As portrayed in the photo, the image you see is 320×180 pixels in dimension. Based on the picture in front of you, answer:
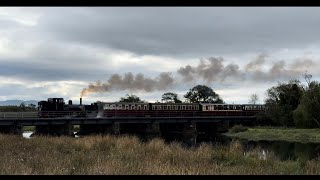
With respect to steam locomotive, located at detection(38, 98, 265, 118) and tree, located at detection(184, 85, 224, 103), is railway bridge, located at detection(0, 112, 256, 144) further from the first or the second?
tree, located at detection(184, 85, 224, 103)

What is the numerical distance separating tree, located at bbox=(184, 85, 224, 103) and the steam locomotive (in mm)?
56724

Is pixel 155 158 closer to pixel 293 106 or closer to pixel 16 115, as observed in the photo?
pixel 16 115

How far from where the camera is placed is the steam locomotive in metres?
69.3

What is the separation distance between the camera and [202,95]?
5935 inches

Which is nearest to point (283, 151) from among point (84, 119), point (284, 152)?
point (284, 152)

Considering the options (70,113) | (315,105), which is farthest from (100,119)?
(315,105)

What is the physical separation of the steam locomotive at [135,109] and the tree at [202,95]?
56724 millimetres

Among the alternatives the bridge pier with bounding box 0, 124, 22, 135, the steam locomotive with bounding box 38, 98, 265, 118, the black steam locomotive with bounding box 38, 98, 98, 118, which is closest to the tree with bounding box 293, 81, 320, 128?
the steam locomotive with bounding box 38, 98, 265, 118

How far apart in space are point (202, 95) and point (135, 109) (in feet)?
252

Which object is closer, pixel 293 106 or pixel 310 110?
pixel 310 110

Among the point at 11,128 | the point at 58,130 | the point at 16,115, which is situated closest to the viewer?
the point at 11,128
